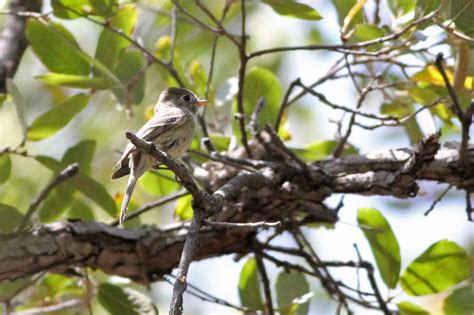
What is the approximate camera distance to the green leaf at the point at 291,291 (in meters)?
3.32

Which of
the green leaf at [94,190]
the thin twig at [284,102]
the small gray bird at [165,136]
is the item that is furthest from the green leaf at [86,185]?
the thin twig at [284,102]

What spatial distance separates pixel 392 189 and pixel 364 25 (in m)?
0.73

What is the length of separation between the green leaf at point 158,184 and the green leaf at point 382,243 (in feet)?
3.33

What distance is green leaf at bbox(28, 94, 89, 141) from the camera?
10.8 ft

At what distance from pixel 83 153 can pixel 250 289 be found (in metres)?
1.06

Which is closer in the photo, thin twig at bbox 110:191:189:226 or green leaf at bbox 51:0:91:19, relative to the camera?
green leaf at bbox 51:0:91:19

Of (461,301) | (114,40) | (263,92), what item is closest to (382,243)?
(461,301)

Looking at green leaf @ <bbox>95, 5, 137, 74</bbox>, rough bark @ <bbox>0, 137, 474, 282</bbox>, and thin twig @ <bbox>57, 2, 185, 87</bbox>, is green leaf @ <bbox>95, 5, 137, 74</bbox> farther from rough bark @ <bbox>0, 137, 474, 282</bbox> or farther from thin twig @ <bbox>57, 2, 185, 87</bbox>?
rough bark @ <bbox>0, 137, 474, 282</bbox>

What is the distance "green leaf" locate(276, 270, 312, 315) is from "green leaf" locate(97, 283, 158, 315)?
1.97 ft

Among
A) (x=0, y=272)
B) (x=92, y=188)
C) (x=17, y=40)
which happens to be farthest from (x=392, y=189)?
(x=17, y=40)

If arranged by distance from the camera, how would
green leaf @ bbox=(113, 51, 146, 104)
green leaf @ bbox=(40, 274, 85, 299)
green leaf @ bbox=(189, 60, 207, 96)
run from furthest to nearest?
green leaf @ bbox=(189, 60, 207, 96) → green leaf @ bbox=(40, 274, 85, 299) → green leaf @ bbox=(113, 51, 146, 104)

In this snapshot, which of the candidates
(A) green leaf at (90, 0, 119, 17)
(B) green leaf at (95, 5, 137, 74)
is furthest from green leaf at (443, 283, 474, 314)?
(A) green leaf at (90, 0, 119, 17)

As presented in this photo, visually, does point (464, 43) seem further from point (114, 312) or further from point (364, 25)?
point (114, 312)

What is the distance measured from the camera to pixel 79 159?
11.4ft
